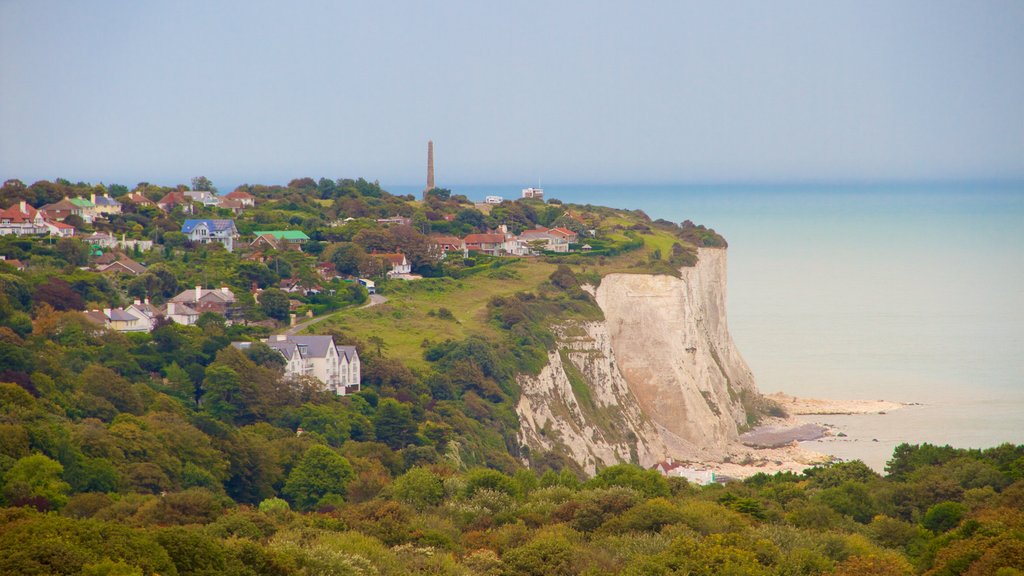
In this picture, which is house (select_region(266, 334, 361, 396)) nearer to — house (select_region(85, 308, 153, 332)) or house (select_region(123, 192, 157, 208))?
house (select_region(85, 308, 153, 332))

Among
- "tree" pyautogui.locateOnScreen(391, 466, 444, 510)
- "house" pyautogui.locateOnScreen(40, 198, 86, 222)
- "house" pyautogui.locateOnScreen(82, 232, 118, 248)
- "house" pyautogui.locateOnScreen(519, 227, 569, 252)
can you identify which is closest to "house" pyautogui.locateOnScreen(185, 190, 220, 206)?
"house" pyautogui.locateOnScreen(40, 198, 86, 222)

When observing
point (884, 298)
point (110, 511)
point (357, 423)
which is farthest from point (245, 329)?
point (884, 298)

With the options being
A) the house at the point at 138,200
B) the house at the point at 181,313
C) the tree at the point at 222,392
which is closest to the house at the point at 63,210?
the house at the point at 138,200

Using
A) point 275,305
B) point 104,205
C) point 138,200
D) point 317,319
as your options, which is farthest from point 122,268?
point 138,200

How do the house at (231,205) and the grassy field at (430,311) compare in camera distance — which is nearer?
the grassy field at (430,311)

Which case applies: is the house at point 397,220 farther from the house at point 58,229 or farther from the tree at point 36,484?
the tree at point 36,484
